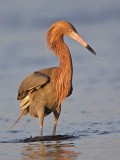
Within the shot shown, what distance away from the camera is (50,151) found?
12.4 m

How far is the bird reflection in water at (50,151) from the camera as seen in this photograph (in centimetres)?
1175

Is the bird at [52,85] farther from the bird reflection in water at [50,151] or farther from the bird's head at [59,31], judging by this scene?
the bird reflection in water at [50,151]

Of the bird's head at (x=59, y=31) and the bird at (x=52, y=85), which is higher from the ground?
the bird's head at (x=59, y=31)

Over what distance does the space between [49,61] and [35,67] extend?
2.60 ft

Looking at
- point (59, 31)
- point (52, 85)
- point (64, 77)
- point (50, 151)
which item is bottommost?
point (50, 151)

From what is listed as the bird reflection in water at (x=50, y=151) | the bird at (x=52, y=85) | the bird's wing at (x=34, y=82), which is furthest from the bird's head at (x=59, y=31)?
the bird reflection in water at (x=50, y=151)

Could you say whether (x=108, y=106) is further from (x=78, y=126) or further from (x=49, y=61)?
(x=49, y=61)

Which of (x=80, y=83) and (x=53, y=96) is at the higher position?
(x=80, y=83)

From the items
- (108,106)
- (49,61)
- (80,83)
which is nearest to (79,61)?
(49,61)

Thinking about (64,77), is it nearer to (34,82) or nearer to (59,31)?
(34,82)

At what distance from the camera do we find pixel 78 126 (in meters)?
15.6

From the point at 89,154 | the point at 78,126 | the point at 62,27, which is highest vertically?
the point at 62,27

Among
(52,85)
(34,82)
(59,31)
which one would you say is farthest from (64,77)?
(59,31)

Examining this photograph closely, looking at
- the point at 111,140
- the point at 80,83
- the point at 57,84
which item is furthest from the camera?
the point at 80,83
